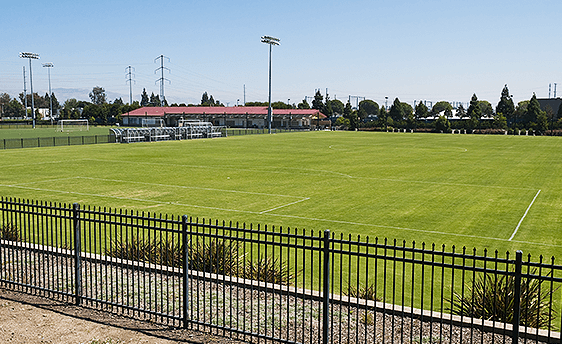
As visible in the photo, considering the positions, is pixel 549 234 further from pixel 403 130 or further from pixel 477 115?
pixel 477 115

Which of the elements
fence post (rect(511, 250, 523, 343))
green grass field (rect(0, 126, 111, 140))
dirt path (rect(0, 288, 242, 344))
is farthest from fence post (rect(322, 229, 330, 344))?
green grass field (rect(0, 126, 111, 140))

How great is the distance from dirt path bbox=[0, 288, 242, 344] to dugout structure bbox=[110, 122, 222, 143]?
65138 mm

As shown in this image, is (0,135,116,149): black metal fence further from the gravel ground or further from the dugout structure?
the gravel ground

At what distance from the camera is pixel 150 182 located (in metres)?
31.4

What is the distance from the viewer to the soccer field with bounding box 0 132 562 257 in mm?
19500

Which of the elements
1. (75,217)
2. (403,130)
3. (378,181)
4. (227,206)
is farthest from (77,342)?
(403,130)

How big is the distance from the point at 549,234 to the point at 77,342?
16.3 metres

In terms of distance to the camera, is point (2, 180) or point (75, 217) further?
point (2, 180)

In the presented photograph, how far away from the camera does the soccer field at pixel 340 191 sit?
64.0 ft

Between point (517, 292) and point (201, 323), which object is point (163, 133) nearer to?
point (201, 323)

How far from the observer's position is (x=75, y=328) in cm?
907

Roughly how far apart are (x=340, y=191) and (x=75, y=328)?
66.7 feet

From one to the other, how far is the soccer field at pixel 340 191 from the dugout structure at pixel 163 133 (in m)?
25.9

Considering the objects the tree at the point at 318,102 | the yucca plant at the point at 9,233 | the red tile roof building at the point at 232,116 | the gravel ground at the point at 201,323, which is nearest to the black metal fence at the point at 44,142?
the yucca plant at the point at 9,233
